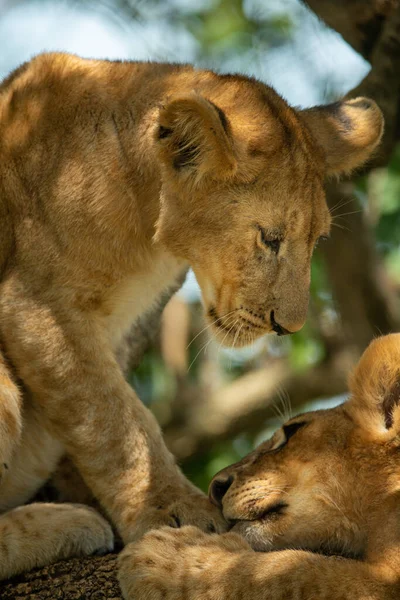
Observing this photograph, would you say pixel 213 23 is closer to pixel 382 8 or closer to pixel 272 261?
pixel 382 8

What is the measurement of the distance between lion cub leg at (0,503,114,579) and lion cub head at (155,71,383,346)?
97 cm

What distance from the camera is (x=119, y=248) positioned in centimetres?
424

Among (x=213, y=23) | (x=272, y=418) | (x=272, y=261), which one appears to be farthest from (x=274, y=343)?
(x=272, y=261)

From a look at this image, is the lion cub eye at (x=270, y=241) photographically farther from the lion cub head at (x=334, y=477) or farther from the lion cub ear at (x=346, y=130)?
the lion cub ear at (x=346, y=130)

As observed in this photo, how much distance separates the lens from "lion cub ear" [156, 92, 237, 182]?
12.6 feet

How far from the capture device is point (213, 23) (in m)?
7.18

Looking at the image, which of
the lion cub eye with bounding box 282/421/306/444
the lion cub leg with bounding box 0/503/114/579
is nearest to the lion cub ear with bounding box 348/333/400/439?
the lion cub eye with bounding box 282/421/306/444

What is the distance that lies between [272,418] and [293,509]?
3359 millimetres

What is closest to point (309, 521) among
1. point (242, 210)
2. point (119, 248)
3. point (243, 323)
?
point (243, 323)

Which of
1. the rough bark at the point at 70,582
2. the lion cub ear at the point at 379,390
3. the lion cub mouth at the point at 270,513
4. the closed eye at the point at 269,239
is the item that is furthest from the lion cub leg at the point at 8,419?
the lion cub ear at the point at 379,390

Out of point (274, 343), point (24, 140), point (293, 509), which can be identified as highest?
point (24, 140)

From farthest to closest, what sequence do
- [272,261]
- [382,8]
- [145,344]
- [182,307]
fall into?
[182,307] → [145,344] → [382,8] → [272,261]

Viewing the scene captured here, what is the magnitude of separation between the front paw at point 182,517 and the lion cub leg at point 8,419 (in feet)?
1.93

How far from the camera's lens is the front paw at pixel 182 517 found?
3881 mm
